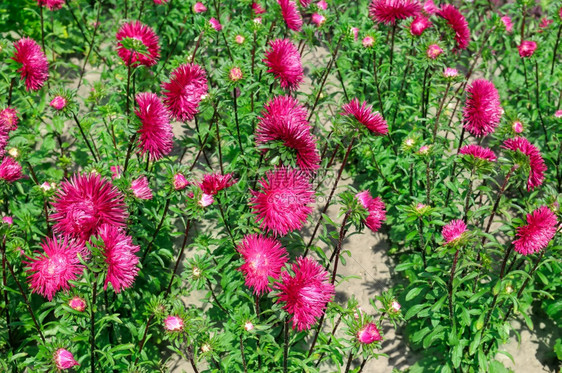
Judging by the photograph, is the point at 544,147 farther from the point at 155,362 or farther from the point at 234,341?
the point at 155,362

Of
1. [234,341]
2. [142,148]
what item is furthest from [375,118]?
[234,341]

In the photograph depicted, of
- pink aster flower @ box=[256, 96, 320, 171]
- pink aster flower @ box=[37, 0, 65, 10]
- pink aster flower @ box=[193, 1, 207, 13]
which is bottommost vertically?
pink aster flower @ box=[256, 96, 320, 171]

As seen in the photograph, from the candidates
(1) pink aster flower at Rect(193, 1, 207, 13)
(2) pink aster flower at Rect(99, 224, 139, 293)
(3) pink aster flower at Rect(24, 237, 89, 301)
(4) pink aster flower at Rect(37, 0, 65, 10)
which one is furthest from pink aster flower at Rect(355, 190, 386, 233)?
(4) pink aster flower at Rect(37, 0, 65, 10)

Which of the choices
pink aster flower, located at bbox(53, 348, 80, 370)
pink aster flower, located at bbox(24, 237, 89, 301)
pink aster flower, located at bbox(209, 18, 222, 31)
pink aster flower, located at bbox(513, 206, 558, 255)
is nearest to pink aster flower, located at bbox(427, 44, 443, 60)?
pink aster flower, located at bbox(513, 206, 558, 255)

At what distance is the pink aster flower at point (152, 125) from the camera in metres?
3.02

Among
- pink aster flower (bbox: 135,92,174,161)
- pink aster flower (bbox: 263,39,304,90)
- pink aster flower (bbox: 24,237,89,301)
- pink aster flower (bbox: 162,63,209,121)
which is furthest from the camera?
pink aster flower (bbox: 263,39,304,90)

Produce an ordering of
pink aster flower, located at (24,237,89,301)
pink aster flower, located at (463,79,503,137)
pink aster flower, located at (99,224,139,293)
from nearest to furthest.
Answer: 1. pink aster flower, located at (99,224,139,293)
2. pink aster flower, located at (24,237,89,301)
3. pink aster flower, located at (463,79,503,137)

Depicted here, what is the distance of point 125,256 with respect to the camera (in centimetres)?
256

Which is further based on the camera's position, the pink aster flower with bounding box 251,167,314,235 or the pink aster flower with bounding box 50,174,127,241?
the pink aster flower with bounding box 251,167,314,235

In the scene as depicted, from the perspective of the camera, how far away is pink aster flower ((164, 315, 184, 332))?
271 cm

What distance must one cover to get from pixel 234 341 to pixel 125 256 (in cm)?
131

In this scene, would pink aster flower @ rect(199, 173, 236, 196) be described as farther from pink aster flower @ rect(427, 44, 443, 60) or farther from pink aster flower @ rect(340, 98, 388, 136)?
pink aster flower @ rect(427, 44, 443, 60)

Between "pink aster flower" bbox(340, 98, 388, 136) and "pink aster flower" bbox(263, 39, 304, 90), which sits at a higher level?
"pink aster flower" bbox(263, 39, 304, 90)

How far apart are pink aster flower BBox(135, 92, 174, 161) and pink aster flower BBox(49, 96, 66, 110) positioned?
0.65 metres
